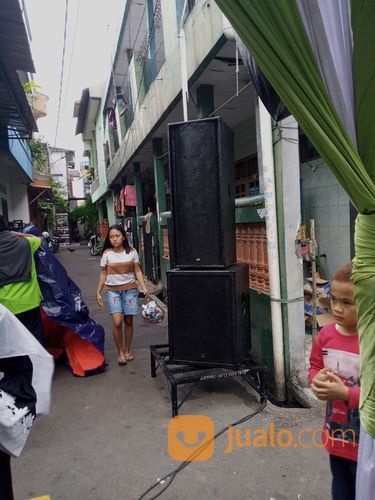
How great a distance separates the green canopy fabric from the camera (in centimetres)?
96

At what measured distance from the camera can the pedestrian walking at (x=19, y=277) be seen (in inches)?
133

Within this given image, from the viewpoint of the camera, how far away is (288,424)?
3016 millimetres

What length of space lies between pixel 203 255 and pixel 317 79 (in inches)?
93.6

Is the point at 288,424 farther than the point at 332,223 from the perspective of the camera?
No

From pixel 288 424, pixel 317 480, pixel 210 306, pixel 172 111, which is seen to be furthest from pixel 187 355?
pixel 172 111

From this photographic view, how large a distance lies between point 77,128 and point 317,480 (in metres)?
25.4

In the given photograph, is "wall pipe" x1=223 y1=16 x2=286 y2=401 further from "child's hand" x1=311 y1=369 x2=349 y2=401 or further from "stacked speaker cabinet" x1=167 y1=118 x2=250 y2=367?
"child's hand" x1=311 y1=369 x2=349 y2=401

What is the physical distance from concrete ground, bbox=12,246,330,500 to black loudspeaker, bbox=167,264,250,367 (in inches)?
17.8

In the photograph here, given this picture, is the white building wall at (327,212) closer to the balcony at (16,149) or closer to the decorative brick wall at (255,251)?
the decorative brick wall at (255,251)

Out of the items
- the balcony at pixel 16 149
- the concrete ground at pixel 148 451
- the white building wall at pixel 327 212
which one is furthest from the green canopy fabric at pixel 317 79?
the balcony at pixel 16 149

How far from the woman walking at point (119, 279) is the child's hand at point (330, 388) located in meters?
2.96

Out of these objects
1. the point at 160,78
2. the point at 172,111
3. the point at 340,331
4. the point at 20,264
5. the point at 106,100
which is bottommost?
the point at 340,331

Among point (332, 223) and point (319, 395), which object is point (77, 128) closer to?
point (332, 223)

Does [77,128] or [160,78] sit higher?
[77,128]
